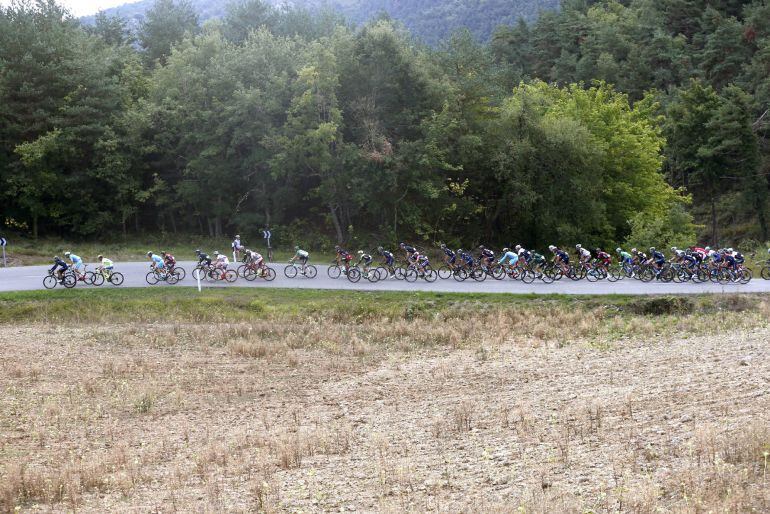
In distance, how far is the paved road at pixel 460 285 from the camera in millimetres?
26250

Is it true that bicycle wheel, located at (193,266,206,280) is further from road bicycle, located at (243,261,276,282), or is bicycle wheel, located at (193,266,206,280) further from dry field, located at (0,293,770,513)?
dry field, located at (0,293,770,513)

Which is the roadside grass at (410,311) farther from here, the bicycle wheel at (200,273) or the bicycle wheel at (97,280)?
the bicycle wheel at (200,273)

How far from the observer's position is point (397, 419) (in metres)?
12.6

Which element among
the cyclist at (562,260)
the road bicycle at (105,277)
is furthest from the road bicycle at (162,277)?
the cyclist at (562,260)

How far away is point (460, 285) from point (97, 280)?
49.0ft

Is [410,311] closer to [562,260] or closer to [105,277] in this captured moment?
[562,260]

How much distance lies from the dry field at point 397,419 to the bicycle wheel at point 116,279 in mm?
7019

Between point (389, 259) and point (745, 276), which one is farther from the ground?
point (389, 259)

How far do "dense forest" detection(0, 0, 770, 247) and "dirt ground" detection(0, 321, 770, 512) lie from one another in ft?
64.8

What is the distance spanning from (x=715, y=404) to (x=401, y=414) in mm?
5336

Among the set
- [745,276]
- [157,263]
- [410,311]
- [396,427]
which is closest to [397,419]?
[396,427]

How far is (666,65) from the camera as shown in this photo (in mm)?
65125

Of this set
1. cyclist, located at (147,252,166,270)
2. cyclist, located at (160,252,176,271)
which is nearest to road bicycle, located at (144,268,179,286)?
cyclist, located at (147,252,166,270)

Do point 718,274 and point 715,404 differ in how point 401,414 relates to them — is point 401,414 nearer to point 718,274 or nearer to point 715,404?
point 715,404
